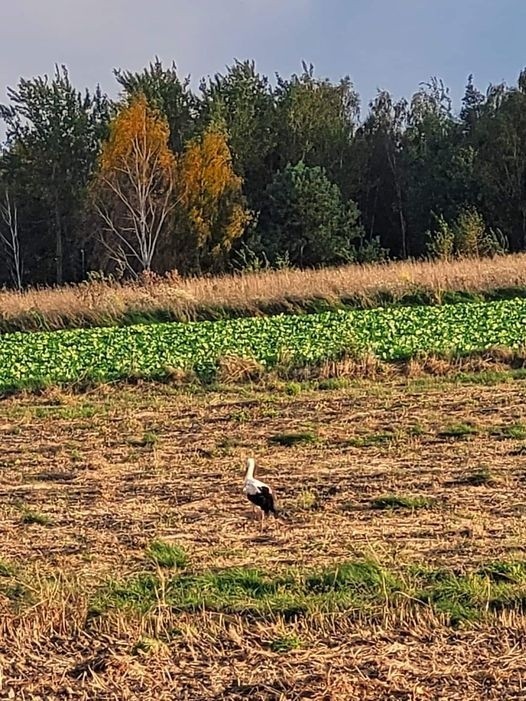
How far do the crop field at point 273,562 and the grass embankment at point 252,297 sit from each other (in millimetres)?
12639

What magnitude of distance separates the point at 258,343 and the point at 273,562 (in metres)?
10.9

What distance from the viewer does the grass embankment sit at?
2370cm

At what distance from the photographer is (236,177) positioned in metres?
43.3

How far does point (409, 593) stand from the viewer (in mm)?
5203

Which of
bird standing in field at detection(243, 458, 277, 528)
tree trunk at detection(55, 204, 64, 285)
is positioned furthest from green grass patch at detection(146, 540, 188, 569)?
tree trunk at detection(55, 204, 64, 285)

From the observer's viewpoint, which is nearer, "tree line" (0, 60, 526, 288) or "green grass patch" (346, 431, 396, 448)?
"green grass patch" (346, 431, 396, 448)

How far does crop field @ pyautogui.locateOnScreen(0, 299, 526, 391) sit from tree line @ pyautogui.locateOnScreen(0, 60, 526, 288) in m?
19.1

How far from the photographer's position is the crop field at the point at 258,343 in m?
15.1

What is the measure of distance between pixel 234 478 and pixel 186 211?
3453 centimetres

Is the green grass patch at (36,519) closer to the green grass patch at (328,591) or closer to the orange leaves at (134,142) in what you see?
the green grass patch at (328,591)

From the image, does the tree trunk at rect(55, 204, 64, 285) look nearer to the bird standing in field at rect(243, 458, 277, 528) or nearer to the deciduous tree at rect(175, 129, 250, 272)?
the deciduous tree at rect(175, 129, 250, 272)

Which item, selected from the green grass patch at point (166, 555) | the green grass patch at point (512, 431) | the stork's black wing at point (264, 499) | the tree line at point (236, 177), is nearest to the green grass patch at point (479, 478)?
the green grass patch at point (512, 431)

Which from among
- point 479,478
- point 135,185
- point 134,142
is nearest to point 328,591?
point 479,478

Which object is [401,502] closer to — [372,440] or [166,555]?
[166,555]
